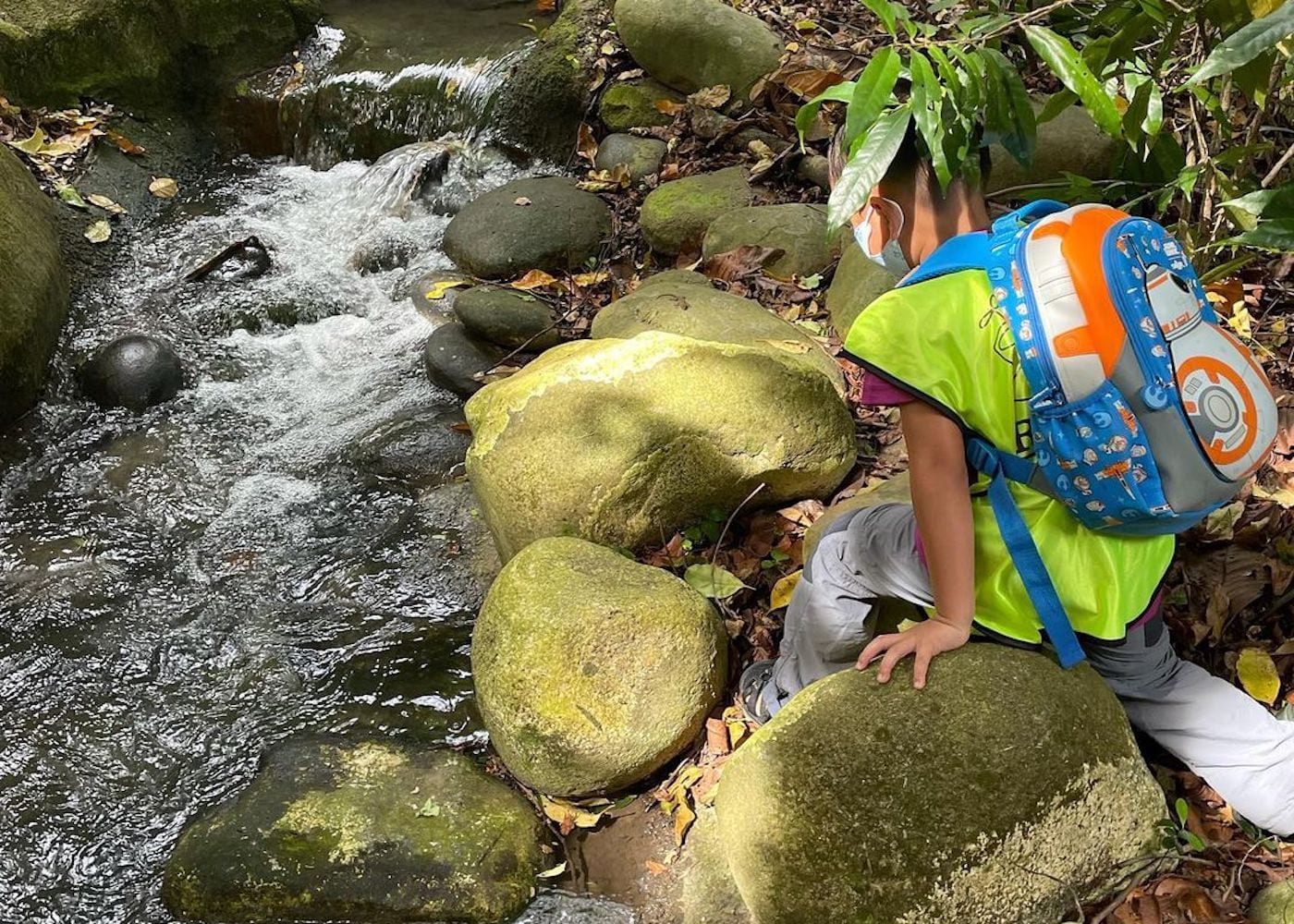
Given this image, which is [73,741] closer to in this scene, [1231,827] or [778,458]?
[778,458]

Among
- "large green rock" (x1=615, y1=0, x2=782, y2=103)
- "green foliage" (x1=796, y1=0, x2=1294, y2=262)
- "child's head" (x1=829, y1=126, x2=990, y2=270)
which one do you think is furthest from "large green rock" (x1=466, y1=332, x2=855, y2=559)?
"large green rock" (x1=615, y1=0, x2=782, y2=103)

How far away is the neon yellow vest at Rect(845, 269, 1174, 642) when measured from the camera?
1.72 meters

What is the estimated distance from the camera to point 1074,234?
65.9 inches

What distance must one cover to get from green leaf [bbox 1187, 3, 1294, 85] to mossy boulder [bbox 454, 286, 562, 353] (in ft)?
11.8

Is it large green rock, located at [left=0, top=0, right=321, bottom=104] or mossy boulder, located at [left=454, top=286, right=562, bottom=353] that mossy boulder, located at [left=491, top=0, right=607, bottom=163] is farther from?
large green rock, located at [left=0, top=0, right=321, bottom=104]

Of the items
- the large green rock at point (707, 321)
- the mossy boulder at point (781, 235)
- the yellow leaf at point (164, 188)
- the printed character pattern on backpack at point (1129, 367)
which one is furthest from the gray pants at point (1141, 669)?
the yellow leaf at point (164, 188)

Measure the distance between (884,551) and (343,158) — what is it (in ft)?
19.2

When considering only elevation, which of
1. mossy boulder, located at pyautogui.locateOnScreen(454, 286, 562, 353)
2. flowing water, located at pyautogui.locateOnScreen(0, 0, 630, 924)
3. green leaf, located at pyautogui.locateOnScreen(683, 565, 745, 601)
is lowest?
flowing water, located at pyautogui.locateOnScreen(0, 0, 630, 924)

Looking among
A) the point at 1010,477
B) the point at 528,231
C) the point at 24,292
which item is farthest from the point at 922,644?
the point at 24,292

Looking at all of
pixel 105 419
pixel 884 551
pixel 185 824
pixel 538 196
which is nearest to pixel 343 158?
pixel 538 196

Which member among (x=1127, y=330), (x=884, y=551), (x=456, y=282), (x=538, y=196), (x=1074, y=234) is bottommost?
(x=456, y=282)

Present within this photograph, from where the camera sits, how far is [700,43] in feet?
19.5

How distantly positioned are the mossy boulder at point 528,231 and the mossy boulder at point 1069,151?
85.0 inches

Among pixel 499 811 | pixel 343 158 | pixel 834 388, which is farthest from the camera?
pixel 343 158
